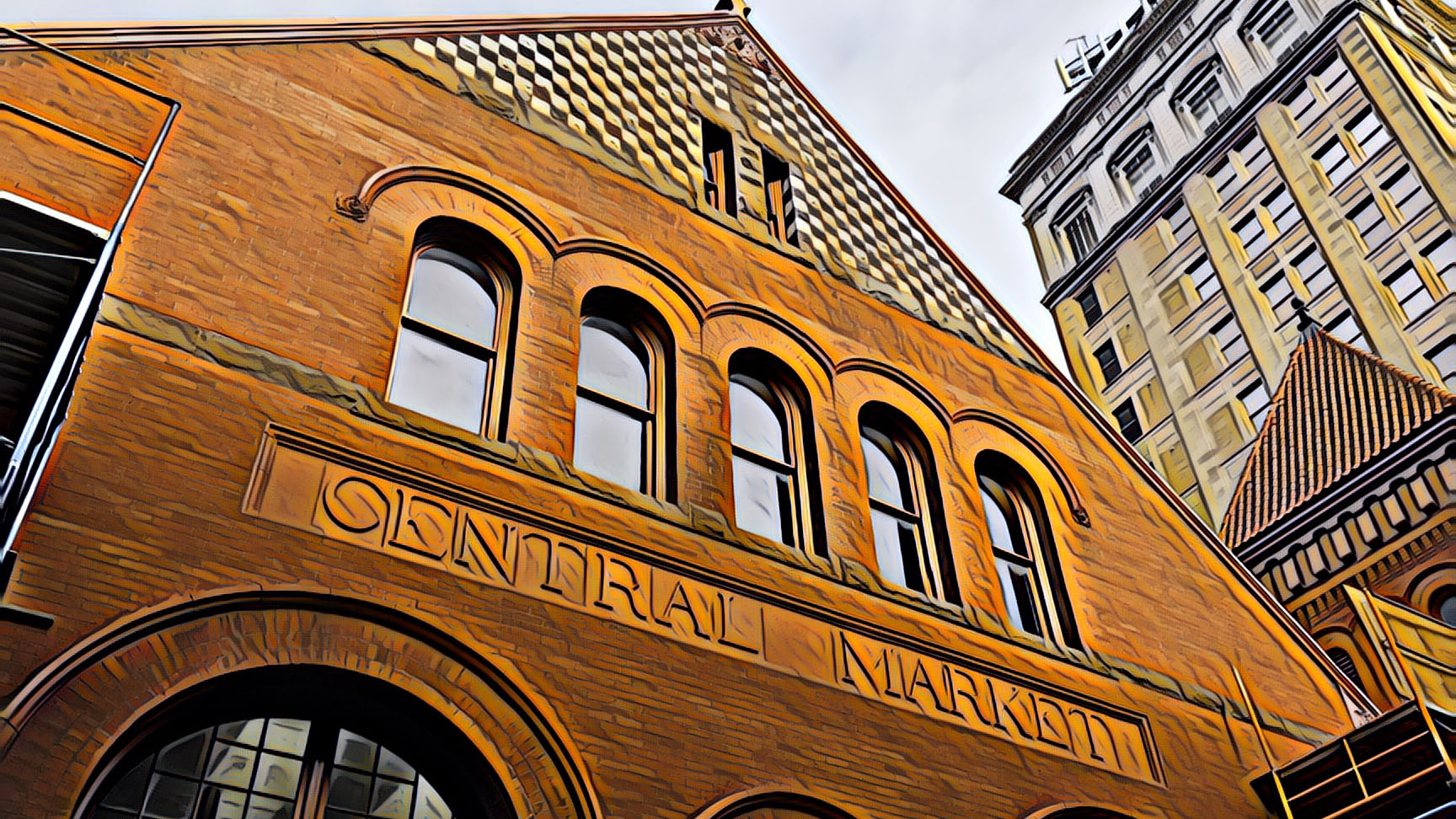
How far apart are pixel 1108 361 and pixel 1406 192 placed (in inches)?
471

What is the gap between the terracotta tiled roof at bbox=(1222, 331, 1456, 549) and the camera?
18.1 meters

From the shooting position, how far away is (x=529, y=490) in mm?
8336

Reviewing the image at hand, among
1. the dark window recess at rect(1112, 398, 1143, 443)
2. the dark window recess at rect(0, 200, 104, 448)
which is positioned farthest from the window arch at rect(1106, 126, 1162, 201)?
the dark window recess at rect(0, 200, 104, 448)

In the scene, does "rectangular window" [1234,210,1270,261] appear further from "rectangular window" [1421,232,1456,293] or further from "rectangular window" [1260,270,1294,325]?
"rectangular window" [1421,232,1456,293]

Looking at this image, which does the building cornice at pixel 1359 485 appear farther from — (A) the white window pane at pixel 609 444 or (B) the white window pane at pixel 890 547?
(A) the white window pane at pixel 609 444

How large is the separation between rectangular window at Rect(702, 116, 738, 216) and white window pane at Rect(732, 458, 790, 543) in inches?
127

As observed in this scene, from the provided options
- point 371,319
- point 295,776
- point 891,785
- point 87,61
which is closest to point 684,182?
point 371,319

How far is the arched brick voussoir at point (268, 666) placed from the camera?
5.70m

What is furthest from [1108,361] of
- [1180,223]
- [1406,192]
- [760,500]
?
[760,500]

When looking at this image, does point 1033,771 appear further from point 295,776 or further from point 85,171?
point 85,171

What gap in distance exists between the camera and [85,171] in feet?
25.9

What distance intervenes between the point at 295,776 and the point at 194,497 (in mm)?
1577

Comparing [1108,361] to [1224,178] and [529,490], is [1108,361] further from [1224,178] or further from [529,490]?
[529,490]

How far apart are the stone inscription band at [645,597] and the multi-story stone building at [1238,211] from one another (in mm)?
24430
